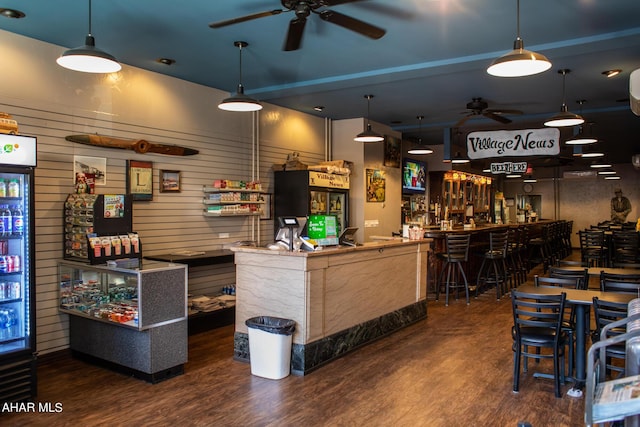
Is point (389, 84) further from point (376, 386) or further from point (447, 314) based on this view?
point (376, 386)

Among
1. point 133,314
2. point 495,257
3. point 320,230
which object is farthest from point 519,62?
point 495,257

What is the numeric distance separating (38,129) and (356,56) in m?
3.58

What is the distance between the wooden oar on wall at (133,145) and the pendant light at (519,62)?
411 cm

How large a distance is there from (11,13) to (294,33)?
2.61 m

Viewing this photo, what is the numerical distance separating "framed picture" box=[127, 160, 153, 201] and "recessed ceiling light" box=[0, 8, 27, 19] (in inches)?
74.8

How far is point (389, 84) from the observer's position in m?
7.04

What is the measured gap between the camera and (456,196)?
13.8 meters

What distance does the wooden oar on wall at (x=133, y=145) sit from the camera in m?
5.37

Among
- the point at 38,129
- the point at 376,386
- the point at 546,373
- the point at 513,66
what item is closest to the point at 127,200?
the point at 38,129

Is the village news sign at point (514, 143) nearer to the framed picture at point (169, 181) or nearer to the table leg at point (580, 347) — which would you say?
the table leg at point (580, 347)

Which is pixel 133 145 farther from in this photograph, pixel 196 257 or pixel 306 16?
pixel 306 16

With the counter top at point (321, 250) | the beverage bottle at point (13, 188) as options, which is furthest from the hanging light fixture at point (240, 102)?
the beverage bottle at point (13, 188)

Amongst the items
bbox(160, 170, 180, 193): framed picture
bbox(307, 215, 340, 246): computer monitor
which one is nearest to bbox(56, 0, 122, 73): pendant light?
bbox(307, 215, 340, 246): computer monitor

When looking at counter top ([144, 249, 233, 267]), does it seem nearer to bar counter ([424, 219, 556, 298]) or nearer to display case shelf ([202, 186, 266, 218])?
display case shelf ([202, 186, 266, 218])
